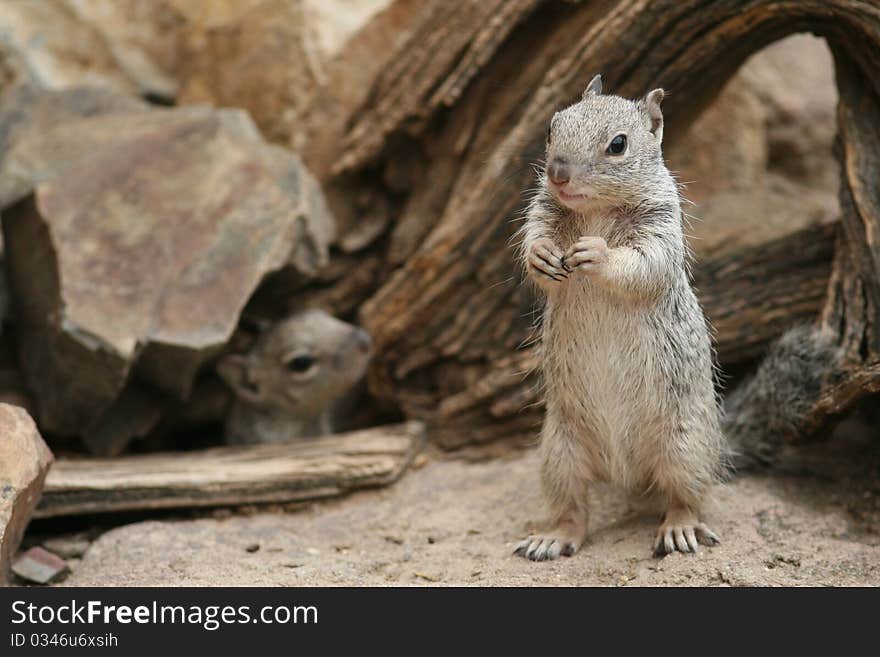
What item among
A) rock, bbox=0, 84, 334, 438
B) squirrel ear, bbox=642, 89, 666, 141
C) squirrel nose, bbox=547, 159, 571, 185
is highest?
squirrel ear, bbox=642, 89, 666, 141

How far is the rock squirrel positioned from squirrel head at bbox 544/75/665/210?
8.70ft

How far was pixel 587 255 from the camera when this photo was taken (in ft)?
14.2

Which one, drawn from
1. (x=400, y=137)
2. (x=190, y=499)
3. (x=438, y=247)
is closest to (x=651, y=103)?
(x=438, y=247)

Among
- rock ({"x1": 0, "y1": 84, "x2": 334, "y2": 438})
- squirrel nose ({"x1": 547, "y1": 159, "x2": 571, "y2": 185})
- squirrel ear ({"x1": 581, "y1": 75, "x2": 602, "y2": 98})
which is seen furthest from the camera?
rock ({"x1": 0, "y1": 84, "x2": 334, "y2": 438})

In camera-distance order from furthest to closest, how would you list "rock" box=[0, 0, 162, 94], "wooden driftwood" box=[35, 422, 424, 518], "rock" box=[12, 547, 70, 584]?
"rock" box=[0, 0, 162, 94] < "wooden driftwood" box=[35, 422, 424, 518] < "rock" box=[12, 547, 70, 584]

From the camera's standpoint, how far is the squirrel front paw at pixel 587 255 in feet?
14.2

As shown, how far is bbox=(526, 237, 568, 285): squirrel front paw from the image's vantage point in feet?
14.6

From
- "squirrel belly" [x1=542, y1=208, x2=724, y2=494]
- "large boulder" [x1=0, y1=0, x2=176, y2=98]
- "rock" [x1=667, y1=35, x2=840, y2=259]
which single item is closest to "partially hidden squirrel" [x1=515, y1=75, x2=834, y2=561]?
"squirrel belly" [x1=542, y1=208, x2=724, y2=494]

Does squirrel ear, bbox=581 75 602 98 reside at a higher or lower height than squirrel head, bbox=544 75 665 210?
higher

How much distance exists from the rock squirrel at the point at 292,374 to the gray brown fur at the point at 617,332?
2.17m

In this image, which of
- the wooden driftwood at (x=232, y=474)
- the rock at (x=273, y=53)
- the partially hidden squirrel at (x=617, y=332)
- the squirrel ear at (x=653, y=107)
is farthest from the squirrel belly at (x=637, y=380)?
the rock at (x=273, y=53)

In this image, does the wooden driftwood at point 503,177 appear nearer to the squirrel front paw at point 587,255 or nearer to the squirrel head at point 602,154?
the squirrel head at point 602,154

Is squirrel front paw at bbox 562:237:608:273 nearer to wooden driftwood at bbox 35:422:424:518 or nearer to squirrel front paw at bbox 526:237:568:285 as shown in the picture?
squirrel front paw at bbox 526:237:568:285

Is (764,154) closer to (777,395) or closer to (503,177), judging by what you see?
(503,177)
